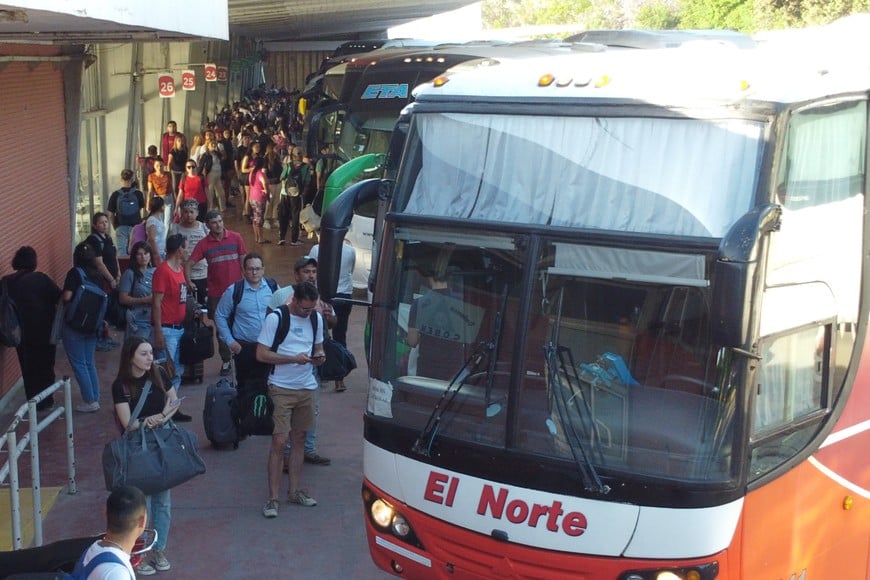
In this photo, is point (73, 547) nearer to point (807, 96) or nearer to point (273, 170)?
point (807, 96)

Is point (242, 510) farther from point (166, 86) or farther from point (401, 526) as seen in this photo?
point (166, 86)

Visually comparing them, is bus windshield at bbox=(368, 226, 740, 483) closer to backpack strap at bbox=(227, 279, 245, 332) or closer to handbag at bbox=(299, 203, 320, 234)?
backpack strap at bbox=(227, 279, 245, 332)

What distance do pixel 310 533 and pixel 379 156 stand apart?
1011 cm

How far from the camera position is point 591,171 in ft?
17.6

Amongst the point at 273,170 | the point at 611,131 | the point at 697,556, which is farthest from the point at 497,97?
the point at 273,170

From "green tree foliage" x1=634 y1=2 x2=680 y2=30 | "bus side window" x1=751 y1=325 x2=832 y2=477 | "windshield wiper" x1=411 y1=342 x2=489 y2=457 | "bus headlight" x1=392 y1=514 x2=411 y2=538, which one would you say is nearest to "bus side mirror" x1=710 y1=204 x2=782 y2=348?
"bus side window" x1=751 y1=325 x2=832 y2=477

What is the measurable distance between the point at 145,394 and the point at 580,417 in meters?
3.11

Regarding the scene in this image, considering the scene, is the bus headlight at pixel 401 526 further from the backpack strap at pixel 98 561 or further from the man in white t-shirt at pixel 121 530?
the backpack strap at pixel 98 561

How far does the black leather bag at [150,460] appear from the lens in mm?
6773

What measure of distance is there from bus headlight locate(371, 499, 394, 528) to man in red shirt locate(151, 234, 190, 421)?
437cm

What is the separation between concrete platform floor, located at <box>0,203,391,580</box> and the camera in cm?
757

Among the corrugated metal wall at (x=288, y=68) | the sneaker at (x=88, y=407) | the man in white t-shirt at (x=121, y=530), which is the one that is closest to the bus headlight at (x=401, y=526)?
the man in white t-shirt at (x=121, y=530)

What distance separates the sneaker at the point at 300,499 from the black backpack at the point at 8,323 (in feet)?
10.2

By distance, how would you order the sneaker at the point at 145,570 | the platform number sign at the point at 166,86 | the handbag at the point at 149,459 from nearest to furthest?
the handbag at the point at 149,459
the sneaker at the point at 145,570
the platform number sign at the point at 166,86
